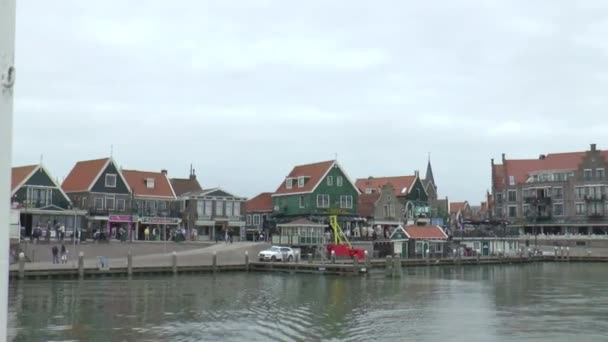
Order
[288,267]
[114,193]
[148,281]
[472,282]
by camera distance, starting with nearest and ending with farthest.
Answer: [148,281] < [472,282] < [288,267] < [114,193]

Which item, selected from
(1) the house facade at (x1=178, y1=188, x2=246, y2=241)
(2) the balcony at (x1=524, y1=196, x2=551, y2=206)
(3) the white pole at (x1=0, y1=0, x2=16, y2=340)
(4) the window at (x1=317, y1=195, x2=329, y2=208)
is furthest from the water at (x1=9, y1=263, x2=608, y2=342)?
(2) the balcony at (x1=524, y1=196, x2=551, y2=206)

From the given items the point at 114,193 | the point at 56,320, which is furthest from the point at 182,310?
the point at 114,193

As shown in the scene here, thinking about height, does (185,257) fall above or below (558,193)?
below

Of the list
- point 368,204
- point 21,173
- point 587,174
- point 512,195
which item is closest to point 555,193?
point 587,174

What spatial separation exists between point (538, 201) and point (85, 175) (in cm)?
7040

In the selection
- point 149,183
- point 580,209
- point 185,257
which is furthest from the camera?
point 580,209

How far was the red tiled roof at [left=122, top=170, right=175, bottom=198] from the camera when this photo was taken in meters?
79.6

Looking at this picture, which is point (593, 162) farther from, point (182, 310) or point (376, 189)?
point (182, 310)

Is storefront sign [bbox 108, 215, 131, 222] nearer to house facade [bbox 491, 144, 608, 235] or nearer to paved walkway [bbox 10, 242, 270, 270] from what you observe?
paved walkway [bbox 10, 242, 270, 270]

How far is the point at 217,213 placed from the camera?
270 feet

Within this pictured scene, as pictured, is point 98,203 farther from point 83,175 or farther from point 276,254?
point 276,254

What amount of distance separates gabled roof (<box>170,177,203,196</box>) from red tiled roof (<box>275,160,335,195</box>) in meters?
12.4

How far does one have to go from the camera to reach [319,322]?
94.0 ft

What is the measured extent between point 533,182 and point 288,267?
66206 millimetres
